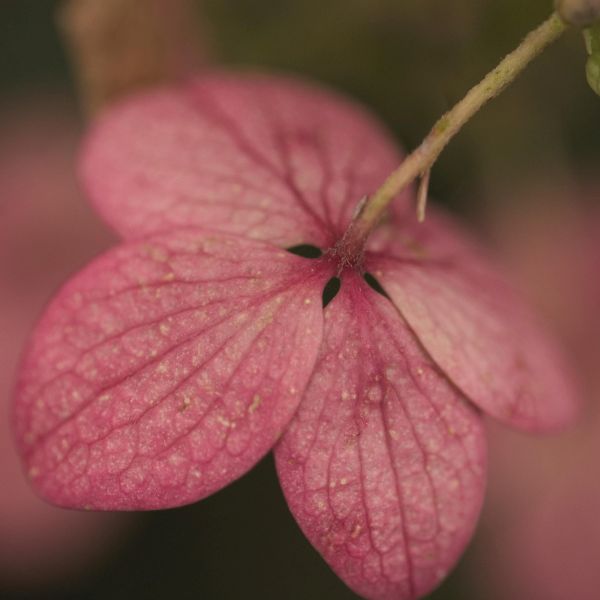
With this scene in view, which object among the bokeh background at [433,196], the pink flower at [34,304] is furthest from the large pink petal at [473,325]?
the pink flower at [34,304]

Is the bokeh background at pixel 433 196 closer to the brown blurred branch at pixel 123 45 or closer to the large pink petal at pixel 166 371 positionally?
the brown blurred branch at pixel 123 45

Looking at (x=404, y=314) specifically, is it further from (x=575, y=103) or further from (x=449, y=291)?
(x=575, y=103)

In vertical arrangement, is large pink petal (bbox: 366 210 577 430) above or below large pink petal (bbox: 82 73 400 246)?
below


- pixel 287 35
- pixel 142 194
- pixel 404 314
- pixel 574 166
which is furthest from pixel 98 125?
pixel 574 166

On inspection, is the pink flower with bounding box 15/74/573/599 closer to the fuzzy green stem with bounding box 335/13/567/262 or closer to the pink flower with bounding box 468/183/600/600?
the fuzzy green stem with bounding box 335/13/567/262

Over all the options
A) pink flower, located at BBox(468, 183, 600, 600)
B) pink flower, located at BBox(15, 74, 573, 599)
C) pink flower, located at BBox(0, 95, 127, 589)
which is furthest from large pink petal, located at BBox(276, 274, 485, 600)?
pink flower, located at BBox(0, 95, 127, 589)
